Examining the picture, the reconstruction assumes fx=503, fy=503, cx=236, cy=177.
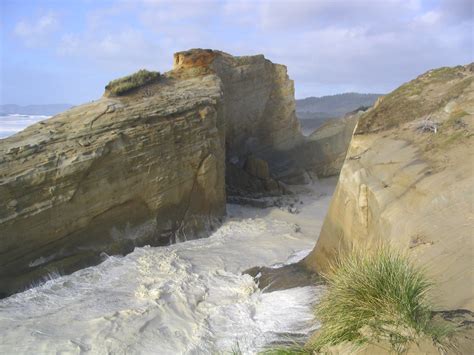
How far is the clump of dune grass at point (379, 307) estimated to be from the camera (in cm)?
314

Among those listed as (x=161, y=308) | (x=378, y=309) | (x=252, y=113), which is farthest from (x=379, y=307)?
(x=252, y=113)

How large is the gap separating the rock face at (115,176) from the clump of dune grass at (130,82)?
15 centimetres

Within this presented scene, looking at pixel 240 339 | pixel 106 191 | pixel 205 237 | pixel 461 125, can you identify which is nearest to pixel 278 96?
pixel 205 237

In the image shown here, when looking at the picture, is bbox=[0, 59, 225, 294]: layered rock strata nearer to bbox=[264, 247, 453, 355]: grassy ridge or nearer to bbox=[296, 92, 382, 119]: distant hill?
bbox=[264, 247, 453, 355]: grassy ridge

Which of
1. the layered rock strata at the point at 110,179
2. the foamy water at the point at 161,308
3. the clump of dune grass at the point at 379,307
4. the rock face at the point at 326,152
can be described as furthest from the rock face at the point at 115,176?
the rock face at the point at 326,152

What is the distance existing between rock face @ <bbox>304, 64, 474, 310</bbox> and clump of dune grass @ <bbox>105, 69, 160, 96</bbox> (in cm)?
531

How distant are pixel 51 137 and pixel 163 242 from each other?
340cm

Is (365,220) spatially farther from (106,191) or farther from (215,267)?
(106,191)

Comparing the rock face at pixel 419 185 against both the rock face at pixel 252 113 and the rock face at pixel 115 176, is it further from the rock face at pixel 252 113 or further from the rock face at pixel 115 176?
the rock face at pixel 252 113

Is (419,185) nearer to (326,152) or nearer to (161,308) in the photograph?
(161,308)

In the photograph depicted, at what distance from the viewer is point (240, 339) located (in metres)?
6.15

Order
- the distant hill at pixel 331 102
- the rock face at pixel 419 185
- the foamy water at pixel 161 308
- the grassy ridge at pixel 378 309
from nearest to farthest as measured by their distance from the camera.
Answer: the grassy ridge at pixel 378 309 < the rock face at pixel 419 185 < the foamy water at pixel 161 308 < the distant hill at pixel 331 102

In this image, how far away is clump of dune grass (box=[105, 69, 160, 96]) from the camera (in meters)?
10.9

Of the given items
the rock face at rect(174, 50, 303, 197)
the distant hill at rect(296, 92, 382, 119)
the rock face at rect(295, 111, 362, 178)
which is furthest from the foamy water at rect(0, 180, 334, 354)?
the distant hill at rect(296, 92, 382, 119)
